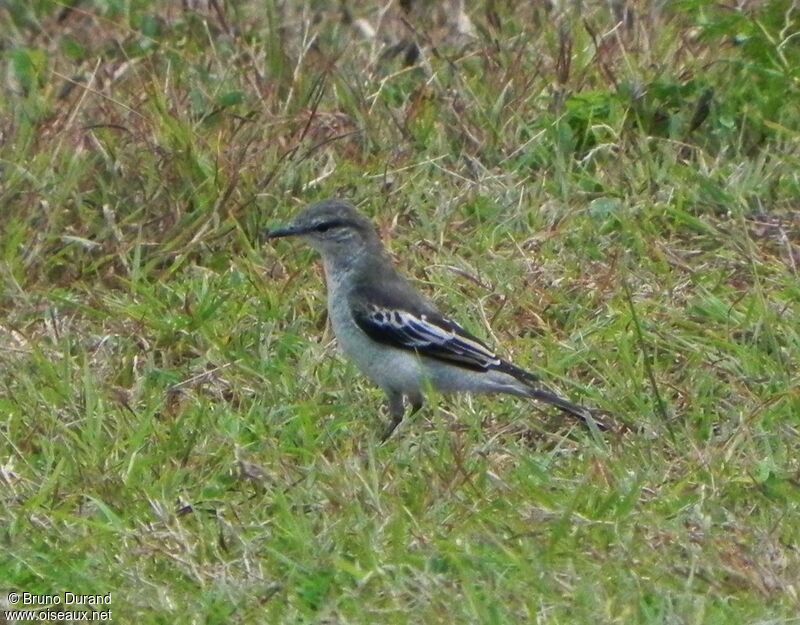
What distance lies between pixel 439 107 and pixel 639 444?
137 inches

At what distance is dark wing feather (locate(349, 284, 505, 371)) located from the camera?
303 inches

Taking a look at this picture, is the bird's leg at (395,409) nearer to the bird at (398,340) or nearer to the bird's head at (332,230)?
the bird at (398,340)

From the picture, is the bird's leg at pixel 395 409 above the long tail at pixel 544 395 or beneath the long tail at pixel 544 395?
beneath

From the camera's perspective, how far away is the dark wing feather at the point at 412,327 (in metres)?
7.70

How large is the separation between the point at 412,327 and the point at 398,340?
0.32 feet

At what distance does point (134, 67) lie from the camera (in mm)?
10477

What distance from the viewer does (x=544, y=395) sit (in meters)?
7.43

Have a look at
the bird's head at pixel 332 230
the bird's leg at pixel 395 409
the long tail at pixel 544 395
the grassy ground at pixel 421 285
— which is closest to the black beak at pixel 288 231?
the bird's head at pixel 332 230

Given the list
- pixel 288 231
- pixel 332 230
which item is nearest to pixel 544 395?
pixel 332 230

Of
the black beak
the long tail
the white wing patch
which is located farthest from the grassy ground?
the black beak

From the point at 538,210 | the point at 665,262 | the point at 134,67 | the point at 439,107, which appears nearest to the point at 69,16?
the point at 134,67

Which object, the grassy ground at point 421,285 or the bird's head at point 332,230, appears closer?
the grassy ground at point 421,285

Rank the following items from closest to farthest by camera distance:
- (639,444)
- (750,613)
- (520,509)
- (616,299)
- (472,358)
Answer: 1. (750,613)
2. (520,509)
3. (639,444)
4. (472,358)
5. (616,299)

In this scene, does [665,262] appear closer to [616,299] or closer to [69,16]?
[616,299]
